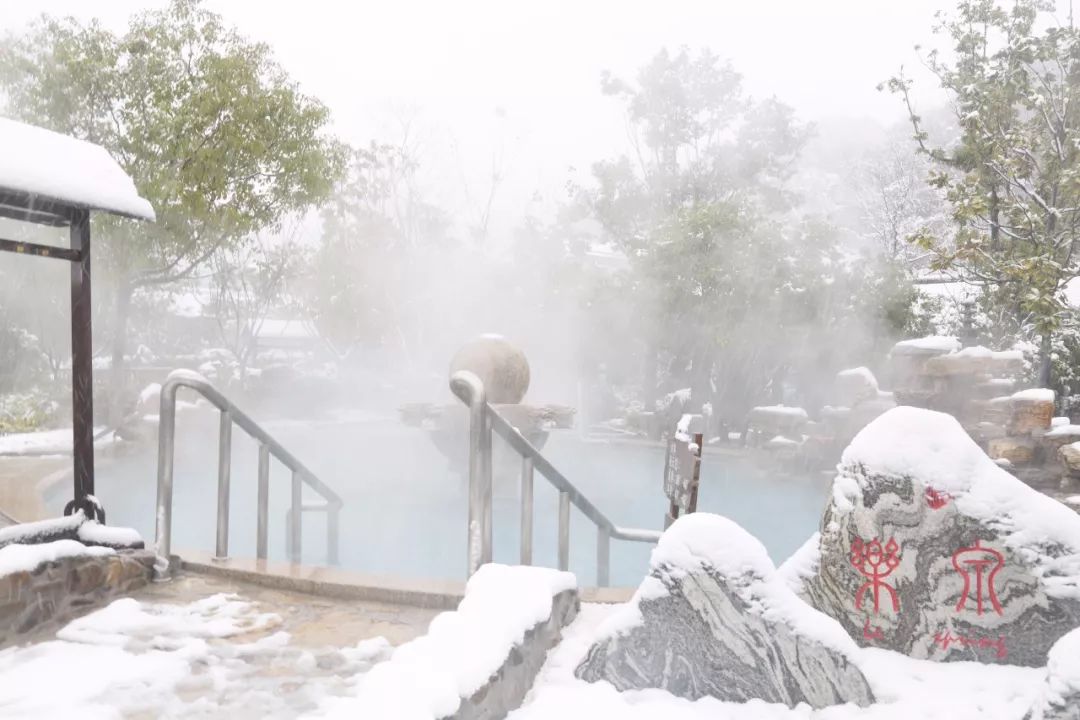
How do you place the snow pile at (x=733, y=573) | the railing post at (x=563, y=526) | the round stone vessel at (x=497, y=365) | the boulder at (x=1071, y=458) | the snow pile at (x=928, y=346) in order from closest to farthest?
the snow pile at (x=733, y=573)
the railing post at (x=563, y=526)
the boulder at (x=1071, y=458)
the snow pile at (x=928, y=346)
the round stone vessel at (x=497, y=365)

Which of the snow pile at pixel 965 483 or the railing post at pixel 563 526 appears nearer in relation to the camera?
the snow pile at pixel 965 483

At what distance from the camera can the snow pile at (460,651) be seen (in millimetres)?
1972

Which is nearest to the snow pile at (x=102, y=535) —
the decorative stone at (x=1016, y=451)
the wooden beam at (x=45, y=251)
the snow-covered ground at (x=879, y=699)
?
the wooden beam at (x=45, y=251)

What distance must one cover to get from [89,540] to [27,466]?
5.58 m

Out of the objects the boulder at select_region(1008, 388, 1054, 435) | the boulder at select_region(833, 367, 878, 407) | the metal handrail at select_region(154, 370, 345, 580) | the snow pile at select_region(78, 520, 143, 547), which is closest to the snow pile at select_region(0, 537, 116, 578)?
the snow pile at select_region(78, 520, 143, 547)

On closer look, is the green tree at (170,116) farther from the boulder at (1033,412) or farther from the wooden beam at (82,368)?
the boulder at (1033,412)

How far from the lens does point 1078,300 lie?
1182cm

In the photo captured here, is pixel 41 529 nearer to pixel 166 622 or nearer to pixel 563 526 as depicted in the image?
pixel 166 622

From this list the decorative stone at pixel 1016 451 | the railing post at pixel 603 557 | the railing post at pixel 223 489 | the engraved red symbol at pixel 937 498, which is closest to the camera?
the engraved red symbol at pixel 937 498

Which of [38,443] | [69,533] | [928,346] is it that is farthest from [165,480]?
[928,346]

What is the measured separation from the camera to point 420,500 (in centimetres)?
1031

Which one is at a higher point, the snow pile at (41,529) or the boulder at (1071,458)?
the snow pile at (41,529)

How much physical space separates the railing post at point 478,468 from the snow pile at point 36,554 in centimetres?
176

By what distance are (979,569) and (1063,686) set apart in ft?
3.49
